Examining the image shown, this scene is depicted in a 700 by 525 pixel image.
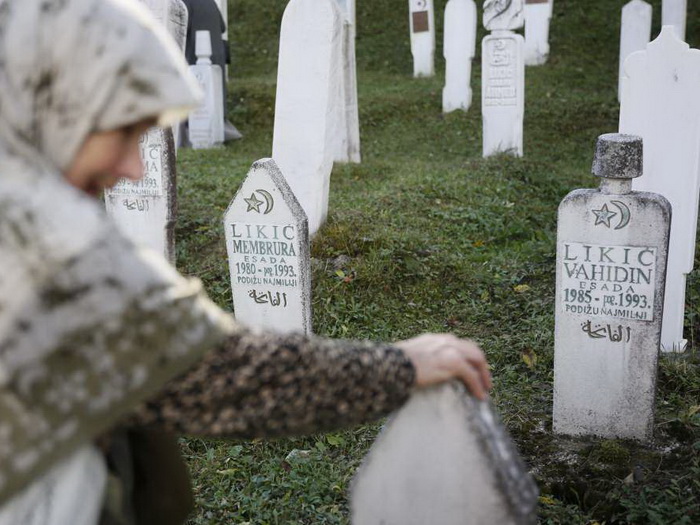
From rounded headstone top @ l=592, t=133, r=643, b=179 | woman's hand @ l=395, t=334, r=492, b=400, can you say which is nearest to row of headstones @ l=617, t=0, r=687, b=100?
rounded headstone top @ l=592, t=133, r=643, b=179

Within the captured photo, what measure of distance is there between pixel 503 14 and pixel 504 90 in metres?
0.89

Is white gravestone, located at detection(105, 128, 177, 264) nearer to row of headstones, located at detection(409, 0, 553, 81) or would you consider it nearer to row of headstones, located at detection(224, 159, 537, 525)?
row of headstones, located at detection(224, 159, 537, 525)

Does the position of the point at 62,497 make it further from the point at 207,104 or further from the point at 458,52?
the point at 458,52

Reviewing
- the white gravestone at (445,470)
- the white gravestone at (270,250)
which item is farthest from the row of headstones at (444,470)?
the white gravestone at (270,250)

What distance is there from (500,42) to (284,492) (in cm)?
725

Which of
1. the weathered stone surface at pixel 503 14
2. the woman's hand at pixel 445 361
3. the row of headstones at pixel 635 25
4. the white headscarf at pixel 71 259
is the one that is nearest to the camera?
the white headscarf at pixel 71 259

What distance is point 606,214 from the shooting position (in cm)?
376

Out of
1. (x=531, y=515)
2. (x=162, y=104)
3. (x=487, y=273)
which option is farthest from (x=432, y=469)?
(x=487, y=273)

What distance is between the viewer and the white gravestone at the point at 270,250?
4.80 metres

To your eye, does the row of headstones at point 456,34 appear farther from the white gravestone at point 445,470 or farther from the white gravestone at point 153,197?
the white gravestone at point 445,470

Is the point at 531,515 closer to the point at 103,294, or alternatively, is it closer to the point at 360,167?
the point at 103,294

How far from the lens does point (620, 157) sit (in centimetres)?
371

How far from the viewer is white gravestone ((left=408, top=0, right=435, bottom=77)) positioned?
14.3 meters

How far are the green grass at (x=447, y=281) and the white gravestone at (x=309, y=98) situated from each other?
405mm
